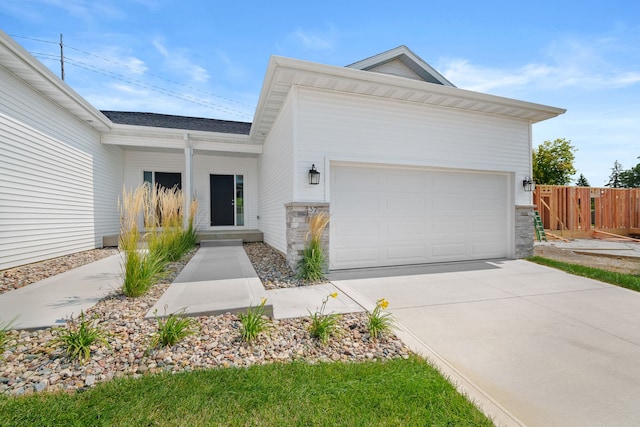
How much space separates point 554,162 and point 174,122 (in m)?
20.8

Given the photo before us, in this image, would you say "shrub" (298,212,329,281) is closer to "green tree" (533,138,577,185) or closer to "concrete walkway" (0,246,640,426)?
"concrete walkway" (0,246,640,426)

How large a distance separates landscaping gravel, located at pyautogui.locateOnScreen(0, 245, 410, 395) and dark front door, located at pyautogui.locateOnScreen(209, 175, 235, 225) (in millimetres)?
6701

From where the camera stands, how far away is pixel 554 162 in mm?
16938

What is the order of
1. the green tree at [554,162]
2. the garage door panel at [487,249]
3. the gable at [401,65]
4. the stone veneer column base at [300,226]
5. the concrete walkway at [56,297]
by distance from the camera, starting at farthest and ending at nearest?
1. the green tree at [554,162]
2. the gable at [401,65]
3. the garage door panel at [487,249]
4. the stone veneer column base at [300,226]
5. the concrete walkway at [56,297]

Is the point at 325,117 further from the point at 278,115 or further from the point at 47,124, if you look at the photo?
the point at 47,124

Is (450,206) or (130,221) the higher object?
(450,206)

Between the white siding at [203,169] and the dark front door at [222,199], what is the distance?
164mm

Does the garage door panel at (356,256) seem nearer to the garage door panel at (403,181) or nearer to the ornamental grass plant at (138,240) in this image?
the garage door panel at (403,181)

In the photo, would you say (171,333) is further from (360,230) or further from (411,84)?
(411,84)

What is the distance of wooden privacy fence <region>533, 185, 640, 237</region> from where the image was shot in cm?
1122

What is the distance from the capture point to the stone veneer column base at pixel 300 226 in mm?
4676

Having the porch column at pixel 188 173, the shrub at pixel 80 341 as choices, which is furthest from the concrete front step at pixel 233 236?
the shrub at pixel 80 341

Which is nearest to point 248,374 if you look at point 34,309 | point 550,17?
point 34,309

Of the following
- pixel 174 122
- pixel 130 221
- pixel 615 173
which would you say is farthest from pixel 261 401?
pixel 615 173
